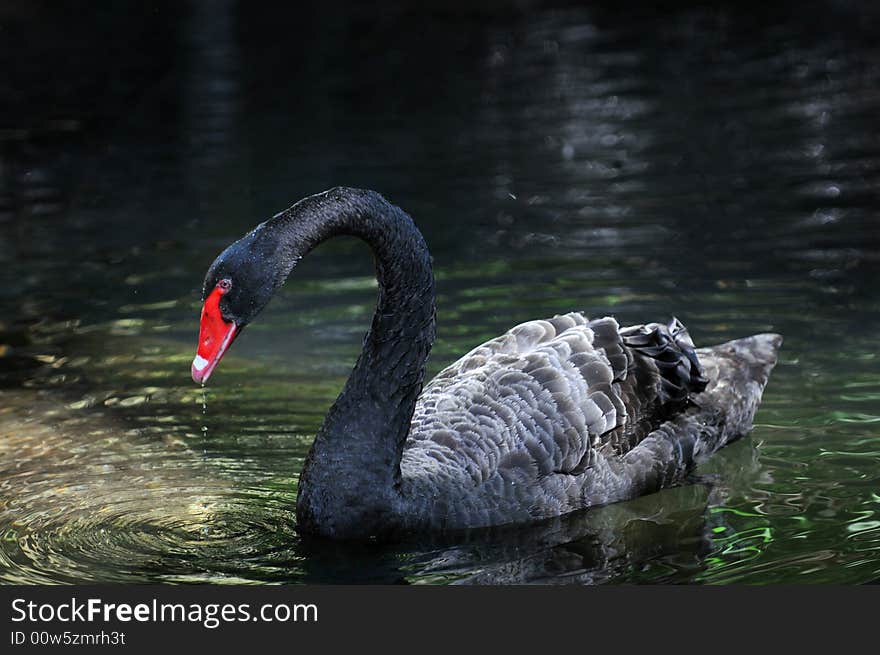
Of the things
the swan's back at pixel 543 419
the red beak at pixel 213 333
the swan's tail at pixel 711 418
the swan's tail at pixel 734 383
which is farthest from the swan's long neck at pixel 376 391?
the swan's tail at pixel 734 383

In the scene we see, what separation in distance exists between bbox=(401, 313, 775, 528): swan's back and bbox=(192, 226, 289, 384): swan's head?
40.5 inches

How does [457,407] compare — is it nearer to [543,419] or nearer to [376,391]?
[543,419]

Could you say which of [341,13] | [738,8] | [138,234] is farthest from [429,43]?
[138,234]

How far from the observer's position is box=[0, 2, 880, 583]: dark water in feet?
19.1

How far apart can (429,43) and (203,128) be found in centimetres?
528

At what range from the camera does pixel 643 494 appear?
6.39m

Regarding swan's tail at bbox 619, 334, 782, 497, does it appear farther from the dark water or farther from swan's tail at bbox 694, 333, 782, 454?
the dark water

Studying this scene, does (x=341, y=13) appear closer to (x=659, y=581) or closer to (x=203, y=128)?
(x=203, y=128)

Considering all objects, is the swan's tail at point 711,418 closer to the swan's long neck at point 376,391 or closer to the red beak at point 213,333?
the swan's long neck at point 376,391

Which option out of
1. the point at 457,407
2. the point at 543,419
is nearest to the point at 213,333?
the point at 457,407

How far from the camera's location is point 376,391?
19.1ft

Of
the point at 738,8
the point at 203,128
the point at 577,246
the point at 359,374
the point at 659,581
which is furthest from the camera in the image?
the point at 738,8

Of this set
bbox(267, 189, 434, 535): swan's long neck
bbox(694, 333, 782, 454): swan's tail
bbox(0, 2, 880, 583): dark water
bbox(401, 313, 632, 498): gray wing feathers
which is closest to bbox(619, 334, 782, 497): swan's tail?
bbox(694, 333, 782, 454): swan's tail

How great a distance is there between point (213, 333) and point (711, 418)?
2583mm
